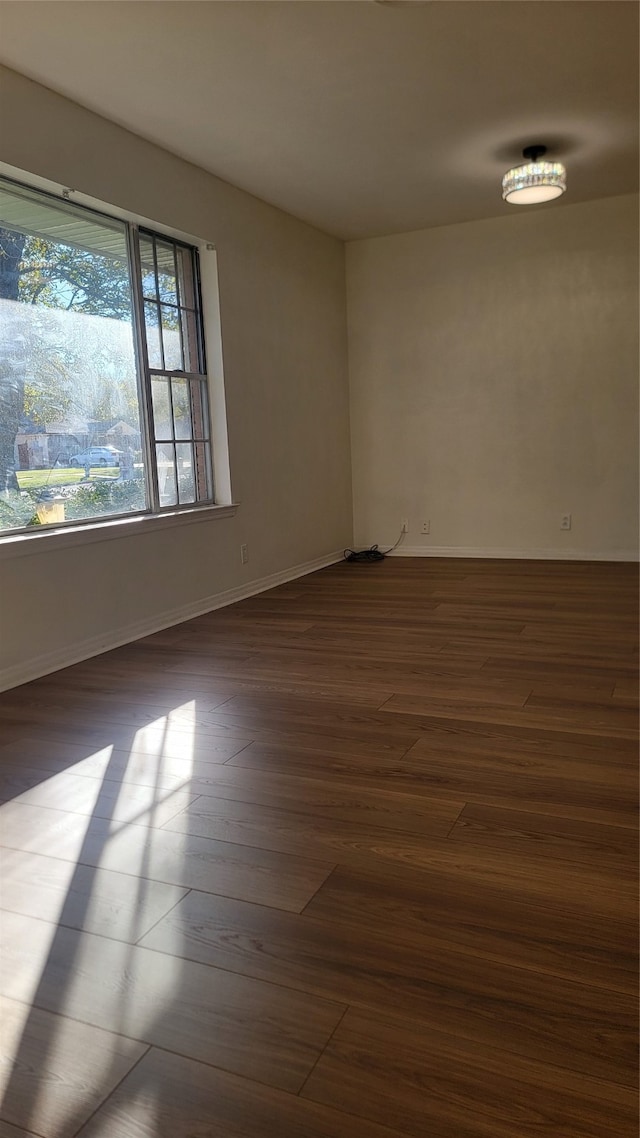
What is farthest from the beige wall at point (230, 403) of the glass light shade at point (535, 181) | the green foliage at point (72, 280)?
the glass light shade at point (535, 181)

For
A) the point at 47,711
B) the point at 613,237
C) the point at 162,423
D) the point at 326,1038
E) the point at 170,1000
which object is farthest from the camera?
the point at 613,237

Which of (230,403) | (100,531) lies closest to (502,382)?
(230,403)

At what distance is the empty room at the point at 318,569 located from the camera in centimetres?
138

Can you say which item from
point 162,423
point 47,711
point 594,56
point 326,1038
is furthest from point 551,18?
point 326,1038

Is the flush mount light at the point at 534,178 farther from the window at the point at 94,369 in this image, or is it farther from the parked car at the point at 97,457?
the parked car at the point at 97,457

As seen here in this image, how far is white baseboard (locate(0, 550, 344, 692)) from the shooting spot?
11.6 feet

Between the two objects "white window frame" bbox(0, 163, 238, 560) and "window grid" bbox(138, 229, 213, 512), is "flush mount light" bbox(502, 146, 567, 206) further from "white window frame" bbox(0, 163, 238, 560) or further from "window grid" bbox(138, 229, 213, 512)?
"window grid" bbox(138, 229, 213, 512)

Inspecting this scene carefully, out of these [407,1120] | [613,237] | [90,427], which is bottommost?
[407,1120]

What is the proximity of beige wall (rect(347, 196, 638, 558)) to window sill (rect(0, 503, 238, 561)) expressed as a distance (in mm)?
2227

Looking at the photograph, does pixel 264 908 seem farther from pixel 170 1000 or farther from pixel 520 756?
pixel 520 756

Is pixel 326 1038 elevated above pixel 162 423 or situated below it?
below

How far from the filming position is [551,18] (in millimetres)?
3178

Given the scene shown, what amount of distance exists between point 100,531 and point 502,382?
12.3ft

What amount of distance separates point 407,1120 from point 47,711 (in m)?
2.30
